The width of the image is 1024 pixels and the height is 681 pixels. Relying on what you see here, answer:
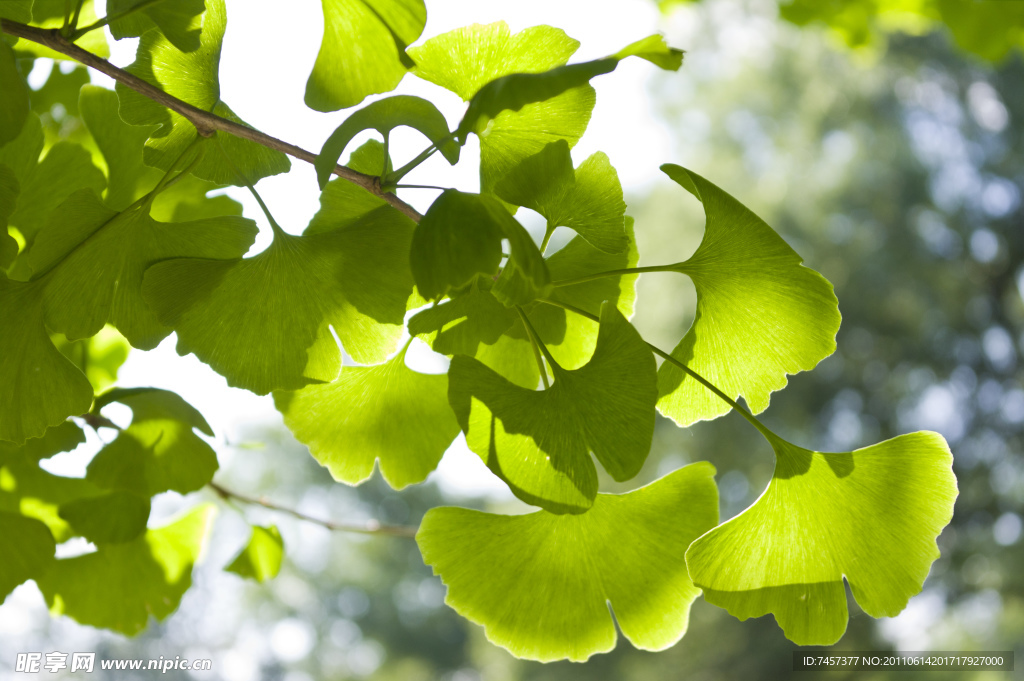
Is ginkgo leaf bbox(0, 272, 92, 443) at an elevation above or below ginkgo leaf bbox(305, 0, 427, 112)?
below

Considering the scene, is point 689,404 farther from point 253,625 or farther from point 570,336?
point 253,625

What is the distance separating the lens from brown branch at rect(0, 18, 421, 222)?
21cm

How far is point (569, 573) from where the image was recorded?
268mm

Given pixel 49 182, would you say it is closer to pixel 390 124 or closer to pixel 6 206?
pixel 6 206

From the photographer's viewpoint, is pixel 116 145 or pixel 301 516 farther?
pixel 301 516

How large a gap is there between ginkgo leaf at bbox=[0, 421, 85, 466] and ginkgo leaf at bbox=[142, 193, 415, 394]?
0.13 meters

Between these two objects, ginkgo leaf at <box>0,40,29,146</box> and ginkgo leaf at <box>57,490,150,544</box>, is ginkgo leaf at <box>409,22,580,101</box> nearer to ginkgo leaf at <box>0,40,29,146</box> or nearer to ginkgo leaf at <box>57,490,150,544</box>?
ginkgo leaf at <box>0,40,29,146</box>

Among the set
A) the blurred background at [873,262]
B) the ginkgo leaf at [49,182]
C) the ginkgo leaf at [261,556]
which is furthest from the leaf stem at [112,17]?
the blurred background at [873,262]

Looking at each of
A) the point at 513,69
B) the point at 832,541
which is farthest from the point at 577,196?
the point at 832,541

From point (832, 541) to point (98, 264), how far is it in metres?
0.29

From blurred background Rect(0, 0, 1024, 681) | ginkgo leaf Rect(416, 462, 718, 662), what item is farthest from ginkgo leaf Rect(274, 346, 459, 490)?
blurred background Rect(0, 0, 1024, 681)

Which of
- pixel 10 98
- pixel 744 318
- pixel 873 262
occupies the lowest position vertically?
pixel 873 262

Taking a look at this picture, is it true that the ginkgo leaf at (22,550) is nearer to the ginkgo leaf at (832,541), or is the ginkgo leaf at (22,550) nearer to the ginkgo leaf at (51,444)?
the ginkgo leaf at (51,444)

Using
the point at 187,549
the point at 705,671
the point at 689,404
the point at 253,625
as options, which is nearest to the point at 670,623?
the point at 689,404
